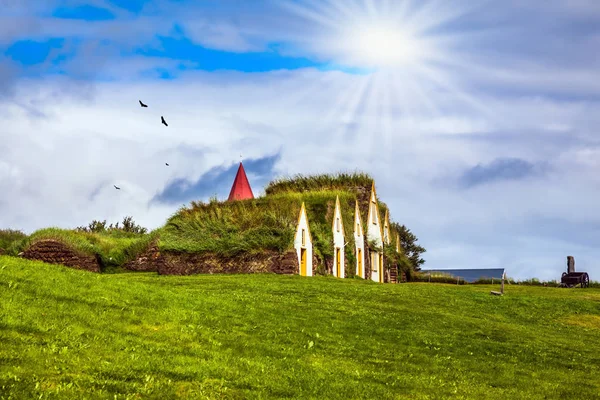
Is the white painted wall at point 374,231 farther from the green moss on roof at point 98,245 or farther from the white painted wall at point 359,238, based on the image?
the green moss on roof at point 98,245

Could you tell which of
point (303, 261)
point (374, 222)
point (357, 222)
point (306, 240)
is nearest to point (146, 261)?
point (303, 261)

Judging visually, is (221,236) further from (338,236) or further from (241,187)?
(241,187)

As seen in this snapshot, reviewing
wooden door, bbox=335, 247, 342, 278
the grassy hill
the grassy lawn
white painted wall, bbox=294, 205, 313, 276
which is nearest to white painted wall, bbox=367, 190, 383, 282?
the grassy hill

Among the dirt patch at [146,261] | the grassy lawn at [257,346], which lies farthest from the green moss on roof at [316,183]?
the grassy lawn at [257,346]

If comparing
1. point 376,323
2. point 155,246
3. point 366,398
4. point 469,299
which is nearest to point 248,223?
point 155,246

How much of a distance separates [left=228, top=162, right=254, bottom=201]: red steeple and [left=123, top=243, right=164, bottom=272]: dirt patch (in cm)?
1316

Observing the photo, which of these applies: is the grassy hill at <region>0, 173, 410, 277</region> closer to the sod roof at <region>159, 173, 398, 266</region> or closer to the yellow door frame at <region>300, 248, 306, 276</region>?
the sod roof at <region>159, 173, 398, 266</region>

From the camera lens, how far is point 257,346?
20.1 meters

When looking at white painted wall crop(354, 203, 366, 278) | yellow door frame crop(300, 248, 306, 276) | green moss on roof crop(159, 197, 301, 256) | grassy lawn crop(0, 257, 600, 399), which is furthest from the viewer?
white painted wall crop(354, 203, 366, 278)

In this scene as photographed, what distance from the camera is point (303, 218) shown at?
5225cm

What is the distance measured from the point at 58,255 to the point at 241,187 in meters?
19.5

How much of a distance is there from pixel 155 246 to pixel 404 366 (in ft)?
127

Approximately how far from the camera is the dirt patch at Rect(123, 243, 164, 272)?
184 ft

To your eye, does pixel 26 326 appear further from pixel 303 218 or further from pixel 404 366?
pixel 303 218
